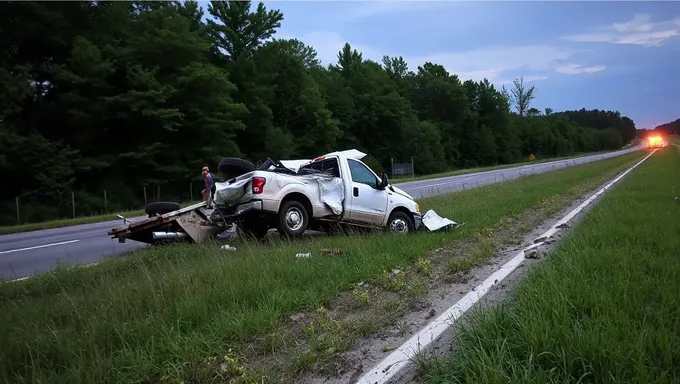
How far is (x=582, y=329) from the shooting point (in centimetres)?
342

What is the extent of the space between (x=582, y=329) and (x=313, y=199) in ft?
22.2

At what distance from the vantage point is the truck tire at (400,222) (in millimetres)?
10727

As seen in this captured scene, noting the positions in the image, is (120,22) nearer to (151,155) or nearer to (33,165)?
(151,155)

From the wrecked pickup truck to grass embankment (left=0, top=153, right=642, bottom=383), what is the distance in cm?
116

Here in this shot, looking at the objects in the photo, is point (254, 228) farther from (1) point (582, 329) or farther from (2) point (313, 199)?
(1) point (582, 329)

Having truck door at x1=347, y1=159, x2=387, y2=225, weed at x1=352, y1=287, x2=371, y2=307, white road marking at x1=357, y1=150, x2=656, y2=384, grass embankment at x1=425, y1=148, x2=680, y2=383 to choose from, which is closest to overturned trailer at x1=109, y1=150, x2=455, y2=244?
truck door at x1=347, y1=159, x2=387, y2=225

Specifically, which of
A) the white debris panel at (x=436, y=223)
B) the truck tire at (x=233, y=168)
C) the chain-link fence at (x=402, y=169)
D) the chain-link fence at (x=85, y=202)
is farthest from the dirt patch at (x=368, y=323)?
the chain-link fence at (x=402, y=169)

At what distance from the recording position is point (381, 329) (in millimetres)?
4484

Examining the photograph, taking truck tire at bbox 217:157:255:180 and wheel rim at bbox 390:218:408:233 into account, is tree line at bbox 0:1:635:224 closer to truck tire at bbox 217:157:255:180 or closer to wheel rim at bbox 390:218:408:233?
truck tire at bbox 217:157:255:180

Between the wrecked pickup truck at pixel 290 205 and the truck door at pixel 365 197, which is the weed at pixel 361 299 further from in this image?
the truck door at pixel 365 197

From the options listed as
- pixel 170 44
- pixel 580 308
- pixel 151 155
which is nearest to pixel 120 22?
pixel 170 44

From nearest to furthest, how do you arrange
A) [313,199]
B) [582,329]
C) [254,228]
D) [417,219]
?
[582,329], [313,199], [254,228], [417,219]

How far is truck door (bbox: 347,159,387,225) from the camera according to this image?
10203mm

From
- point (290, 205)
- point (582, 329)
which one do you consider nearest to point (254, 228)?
point (290, 205)
